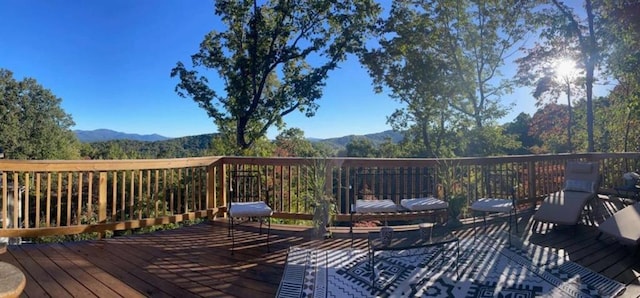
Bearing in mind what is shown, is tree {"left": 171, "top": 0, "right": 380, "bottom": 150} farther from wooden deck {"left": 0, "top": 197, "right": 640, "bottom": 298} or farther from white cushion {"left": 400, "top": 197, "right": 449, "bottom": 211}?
white cushion {"left": 400, "top": 197, "right": 449, "bottom": 211}

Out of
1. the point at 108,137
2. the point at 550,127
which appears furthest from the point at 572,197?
the point at 108,137

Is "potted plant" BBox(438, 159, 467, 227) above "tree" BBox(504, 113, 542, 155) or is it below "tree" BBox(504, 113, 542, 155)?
below

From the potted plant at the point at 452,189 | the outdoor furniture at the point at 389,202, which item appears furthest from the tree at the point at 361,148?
the potted plant at the point at 452,189

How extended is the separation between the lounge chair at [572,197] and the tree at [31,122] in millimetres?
28718

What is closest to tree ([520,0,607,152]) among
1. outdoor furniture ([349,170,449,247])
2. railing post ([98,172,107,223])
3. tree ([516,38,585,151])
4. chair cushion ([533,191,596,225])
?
tree ([516,38,585,151])

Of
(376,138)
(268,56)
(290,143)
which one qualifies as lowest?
(290,143)

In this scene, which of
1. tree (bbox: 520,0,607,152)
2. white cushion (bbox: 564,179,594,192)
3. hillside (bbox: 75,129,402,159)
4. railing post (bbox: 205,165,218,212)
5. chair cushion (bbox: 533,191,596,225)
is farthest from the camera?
hillside (bbox: 75,129,402,159)

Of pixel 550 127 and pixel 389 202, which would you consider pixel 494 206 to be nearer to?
pixel 389 202

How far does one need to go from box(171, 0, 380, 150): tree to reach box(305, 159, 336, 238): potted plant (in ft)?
24.2

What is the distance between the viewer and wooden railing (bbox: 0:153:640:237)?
365 centimetres

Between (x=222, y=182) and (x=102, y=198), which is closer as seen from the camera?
(x=102, y=198)

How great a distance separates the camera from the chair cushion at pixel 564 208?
400 cm

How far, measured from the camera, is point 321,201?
4195 millimetres

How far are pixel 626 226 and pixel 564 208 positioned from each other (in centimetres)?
74
